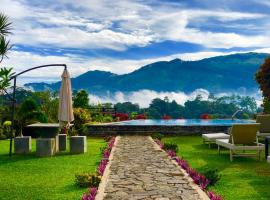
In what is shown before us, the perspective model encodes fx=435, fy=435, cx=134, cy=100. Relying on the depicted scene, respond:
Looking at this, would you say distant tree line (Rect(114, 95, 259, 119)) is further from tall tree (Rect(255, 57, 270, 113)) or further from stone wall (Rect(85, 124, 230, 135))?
stone wall (Rect(85, 124, 230, 135))

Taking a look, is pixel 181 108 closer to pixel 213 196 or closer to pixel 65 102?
pixel 65 102

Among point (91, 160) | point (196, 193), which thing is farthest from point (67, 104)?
point (196, 193)

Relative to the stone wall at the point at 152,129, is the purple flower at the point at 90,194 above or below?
below

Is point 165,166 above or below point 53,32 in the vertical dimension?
below

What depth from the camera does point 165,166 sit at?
10.1 metres

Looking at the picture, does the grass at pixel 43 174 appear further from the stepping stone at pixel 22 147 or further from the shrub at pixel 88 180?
the stepping stone at pixel 22 147

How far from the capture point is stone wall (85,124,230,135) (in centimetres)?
2044

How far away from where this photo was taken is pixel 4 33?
40.7 feet

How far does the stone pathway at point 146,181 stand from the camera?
6953 mm

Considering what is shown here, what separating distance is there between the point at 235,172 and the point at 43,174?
418 centimetres

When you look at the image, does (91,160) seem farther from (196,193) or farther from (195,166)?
(196,193)

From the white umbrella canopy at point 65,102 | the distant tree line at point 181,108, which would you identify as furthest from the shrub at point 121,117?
the distant tree line at point 181,108

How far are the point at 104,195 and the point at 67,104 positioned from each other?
6410 mm

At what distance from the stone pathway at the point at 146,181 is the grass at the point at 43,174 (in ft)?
1.85
